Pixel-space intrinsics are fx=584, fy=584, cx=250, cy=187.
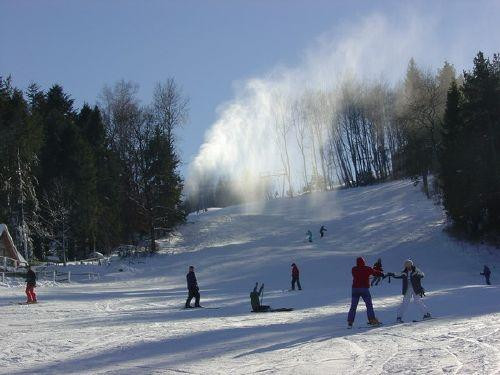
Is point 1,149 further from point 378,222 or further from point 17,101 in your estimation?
point 378,222

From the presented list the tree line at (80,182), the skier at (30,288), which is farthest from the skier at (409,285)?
the tree line at (80,182)

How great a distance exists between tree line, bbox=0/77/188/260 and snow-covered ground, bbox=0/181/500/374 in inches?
326

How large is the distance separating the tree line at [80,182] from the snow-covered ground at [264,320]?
8.29 m

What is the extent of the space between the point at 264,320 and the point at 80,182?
4019cm

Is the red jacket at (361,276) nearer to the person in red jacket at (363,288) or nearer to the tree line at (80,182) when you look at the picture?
the person in red jacket at (363,288)

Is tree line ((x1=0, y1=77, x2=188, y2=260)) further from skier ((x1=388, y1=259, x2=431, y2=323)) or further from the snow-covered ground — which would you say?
skier ((x1=388, y1=259, x2=431, y2=323))

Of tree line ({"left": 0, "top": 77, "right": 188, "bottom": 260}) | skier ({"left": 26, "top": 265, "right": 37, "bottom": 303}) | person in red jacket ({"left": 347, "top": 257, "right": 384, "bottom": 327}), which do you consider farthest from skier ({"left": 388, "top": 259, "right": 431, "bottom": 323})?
tree line ({"left": 0, "top": 77, "right": 188, "bottom": 260})

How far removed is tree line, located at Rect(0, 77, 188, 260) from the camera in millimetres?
45219

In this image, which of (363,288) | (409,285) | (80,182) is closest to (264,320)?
(363,288)

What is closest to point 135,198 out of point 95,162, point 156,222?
point 156,222

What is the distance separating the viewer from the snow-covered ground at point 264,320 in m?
8.77

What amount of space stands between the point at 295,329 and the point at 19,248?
36478mm

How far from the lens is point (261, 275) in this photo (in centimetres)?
3494

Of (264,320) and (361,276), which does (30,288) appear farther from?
(361,276)
